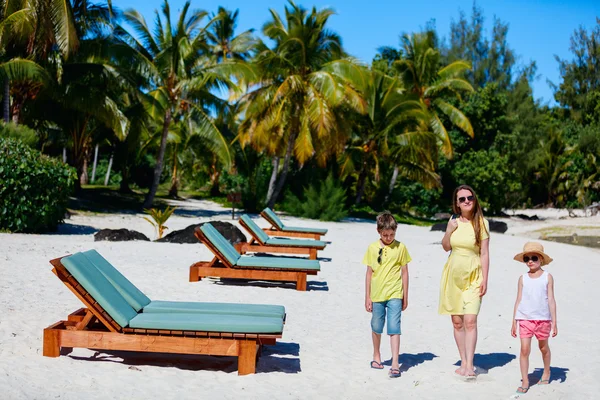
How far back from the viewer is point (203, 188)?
4934cm

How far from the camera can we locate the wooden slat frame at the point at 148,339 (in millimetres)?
5367

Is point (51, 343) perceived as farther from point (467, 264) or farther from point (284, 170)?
point (284, 170)

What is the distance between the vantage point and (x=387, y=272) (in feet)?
18.2

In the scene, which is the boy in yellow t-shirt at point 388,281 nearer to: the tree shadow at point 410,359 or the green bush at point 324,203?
the tree shadow at point 410,359

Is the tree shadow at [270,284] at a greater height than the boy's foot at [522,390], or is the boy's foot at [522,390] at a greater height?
the tree shadow at [270,284]

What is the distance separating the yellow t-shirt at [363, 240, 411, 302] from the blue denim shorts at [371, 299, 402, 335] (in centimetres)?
5

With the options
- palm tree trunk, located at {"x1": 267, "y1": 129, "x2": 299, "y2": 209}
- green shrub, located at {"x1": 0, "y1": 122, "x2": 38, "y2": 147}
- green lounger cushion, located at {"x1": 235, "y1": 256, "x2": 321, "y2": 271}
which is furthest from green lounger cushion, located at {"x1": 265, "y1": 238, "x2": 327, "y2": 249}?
palm tree trunk, located at {"x1": 267, "y1": 129, "x2": 299, "y2": 209}

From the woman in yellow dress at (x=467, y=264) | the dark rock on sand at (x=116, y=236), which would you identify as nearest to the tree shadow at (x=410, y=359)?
the woman in yellow dress at (x=467, y=264)

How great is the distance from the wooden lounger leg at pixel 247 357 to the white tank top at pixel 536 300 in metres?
2.07

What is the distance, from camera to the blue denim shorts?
5.57m

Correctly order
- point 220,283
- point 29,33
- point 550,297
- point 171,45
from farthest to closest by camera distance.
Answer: point 171,45
point 29,33
point 220,283
point 550,297

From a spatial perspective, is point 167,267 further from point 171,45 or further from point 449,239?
point 171,45

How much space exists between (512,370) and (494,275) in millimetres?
6537

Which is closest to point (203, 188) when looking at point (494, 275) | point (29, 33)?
point (29, 33)
